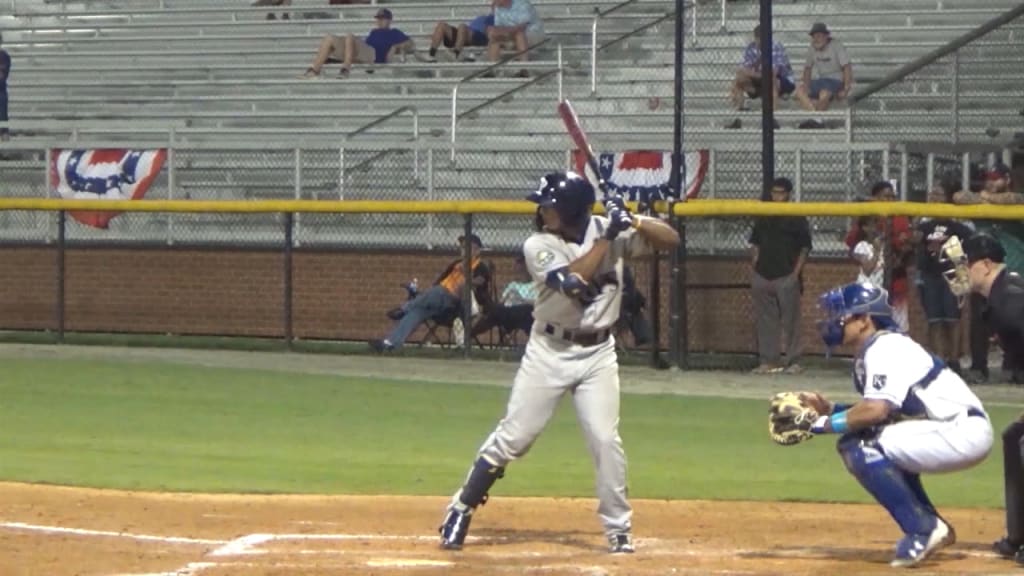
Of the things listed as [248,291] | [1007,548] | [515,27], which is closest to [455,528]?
[1007,548]

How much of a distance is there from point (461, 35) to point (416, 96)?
1.13 metres

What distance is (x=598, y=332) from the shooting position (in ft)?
27.7

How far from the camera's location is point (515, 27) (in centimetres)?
2377

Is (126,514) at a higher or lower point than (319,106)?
lower

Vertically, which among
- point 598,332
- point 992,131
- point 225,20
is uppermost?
point 225,20

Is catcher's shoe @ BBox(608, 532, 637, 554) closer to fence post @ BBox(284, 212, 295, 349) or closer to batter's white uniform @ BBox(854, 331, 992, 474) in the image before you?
batter's white uniform @ BBox(854, 331, 992, 474)

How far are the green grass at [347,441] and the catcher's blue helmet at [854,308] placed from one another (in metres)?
2.53

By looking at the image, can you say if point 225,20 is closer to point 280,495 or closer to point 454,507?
point 280,495

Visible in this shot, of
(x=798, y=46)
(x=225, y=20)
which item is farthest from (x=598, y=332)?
(x=225, y=20)

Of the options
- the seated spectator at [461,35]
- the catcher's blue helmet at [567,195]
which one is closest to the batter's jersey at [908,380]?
the catcher's blue helmet at [567,195]

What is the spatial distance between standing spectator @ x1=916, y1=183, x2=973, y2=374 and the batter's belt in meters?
8.10

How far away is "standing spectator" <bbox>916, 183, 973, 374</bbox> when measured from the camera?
632 inches

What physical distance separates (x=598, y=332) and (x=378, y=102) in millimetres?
15795

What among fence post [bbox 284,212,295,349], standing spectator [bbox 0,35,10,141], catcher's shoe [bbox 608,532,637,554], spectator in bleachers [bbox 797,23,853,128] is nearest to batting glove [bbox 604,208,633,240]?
catcher's shoe [bbox 608,532,637,554]
